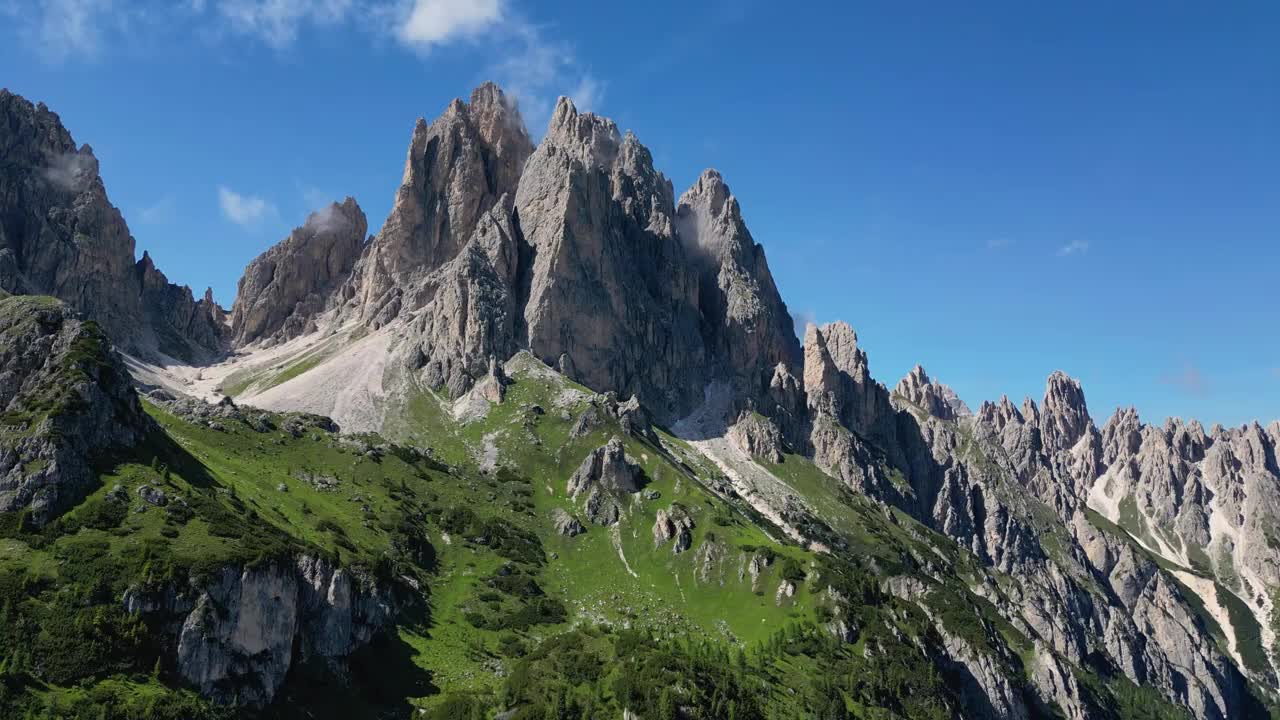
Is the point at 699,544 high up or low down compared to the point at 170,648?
up

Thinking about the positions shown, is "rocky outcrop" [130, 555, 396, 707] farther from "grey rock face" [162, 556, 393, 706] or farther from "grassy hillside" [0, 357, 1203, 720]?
"grassy hillside" [0, 357, 1203, 720]

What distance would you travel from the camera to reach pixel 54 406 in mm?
115500

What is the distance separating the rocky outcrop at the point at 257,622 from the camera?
94875 millimetres

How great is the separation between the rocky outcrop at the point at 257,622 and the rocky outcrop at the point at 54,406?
2276 centimetres

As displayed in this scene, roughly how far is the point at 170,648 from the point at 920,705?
409 feet

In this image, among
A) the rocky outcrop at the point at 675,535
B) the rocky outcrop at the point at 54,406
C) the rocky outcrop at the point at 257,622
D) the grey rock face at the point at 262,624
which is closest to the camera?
the rocky outcrop at the point at 257,622

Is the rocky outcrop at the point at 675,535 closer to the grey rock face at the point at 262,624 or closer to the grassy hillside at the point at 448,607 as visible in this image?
the grassy hillside at the point at 448,607

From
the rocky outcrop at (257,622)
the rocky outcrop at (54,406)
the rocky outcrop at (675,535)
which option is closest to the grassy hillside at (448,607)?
the rocky outcrop at (257,622)

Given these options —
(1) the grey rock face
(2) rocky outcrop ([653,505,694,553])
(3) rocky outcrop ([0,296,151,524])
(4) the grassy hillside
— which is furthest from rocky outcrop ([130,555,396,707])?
(2) rocky outcrop ([653,505,694,553])

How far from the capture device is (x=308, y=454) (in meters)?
199

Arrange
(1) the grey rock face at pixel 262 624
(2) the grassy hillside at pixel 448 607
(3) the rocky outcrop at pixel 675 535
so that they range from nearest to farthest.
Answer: (2) the grassy hillside at pixel 448 607 → (1) the grey rock face at pixel 262 624 → (3) the rocky outcrop at pixel 675 535

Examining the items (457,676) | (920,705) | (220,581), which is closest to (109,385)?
(220,581)

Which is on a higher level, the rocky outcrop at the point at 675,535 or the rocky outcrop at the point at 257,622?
the rocky outcrop at the point at 675,535

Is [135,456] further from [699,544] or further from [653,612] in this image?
[699,544]
